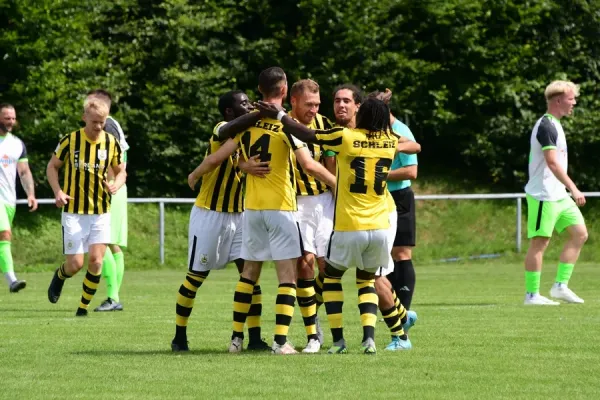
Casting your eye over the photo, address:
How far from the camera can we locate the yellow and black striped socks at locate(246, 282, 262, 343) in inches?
392

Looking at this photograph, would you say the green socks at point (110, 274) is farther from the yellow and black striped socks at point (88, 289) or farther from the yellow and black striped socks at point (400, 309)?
the yellow and black striped socks at point (400, 309)

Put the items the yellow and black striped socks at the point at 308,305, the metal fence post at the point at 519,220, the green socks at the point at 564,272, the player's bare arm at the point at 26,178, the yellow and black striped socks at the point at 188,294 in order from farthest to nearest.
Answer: the metal fence post at the point at 519,220, the player's bare arm at the point at 26,178, the green socks at the point at 564,272, the yellow and black striped socks at the point at 188,294, the yellow and black striped socks at the point at 308,305

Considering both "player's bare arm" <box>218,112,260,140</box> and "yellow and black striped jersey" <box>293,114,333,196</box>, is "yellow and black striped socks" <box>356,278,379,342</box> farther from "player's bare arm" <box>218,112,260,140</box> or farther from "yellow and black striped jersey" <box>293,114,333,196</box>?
"player's bare arm" <box>218,112,260,140</box>

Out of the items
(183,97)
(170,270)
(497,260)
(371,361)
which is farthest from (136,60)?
(371,361)

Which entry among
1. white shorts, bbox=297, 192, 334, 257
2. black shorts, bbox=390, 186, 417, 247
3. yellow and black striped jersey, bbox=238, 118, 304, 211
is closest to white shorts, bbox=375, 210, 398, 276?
white shorts, bbox=297, 192, 334, 257

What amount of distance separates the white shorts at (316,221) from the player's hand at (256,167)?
0.63 metres

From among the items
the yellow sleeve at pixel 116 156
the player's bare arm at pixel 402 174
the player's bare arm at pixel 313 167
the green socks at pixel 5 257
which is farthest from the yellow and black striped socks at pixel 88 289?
the player's bare arm at pixel 313 167

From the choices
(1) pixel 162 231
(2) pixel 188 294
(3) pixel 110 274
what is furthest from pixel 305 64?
(2) pixel 188 294

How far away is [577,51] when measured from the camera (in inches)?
1168

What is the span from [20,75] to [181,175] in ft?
12.7

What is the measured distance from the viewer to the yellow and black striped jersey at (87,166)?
13.0 m

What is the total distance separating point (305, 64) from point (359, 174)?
1882 centimetres

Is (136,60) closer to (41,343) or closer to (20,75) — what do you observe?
(20,75)

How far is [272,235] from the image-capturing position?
9422 millimetres
